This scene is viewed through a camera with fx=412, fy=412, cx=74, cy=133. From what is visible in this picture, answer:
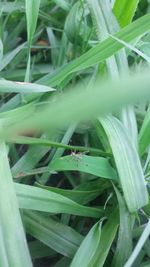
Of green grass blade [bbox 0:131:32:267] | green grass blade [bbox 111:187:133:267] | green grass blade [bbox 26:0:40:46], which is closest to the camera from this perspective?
green grass blade [bbox 0:131:32:267]

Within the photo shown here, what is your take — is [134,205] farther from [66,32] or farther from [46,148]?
[66,32]

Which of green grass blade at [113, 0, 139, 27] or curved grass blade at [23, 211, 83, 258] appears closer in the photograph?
curved grass blade at [23, 211, 83, 258]

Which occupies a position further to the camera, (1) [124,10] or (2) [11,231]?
(1) [124,10]

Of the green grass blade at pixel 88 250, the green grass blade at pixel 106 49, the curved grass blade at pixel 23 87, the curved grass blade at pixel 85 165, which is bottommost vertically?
the green grass blade at pixel 88 250

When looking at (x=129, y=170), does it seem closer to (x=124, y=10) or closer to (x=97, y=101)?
(x=124, y=10)

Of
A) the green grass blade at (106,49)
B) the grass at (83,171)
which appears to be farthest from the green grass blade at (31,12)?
the green grass blade at (106,49)

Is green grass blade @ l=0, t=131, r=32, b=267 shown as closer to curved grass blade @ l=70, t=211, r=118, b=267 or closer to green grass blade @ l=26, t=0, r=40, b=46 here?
curved grass blade @ l=70, t=211, r=118, b=267

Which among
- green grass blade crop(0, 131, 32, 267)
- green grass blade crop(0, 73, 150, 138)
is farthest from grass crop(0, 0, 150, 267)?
green grass blade crop(0, 73, 150, 138)

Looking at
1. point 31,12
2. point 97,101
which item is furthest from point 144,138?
point 97,101

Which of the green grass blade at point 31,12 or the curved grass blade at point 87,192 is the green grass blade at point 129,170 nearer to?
the curved grass blade at point 87,192
